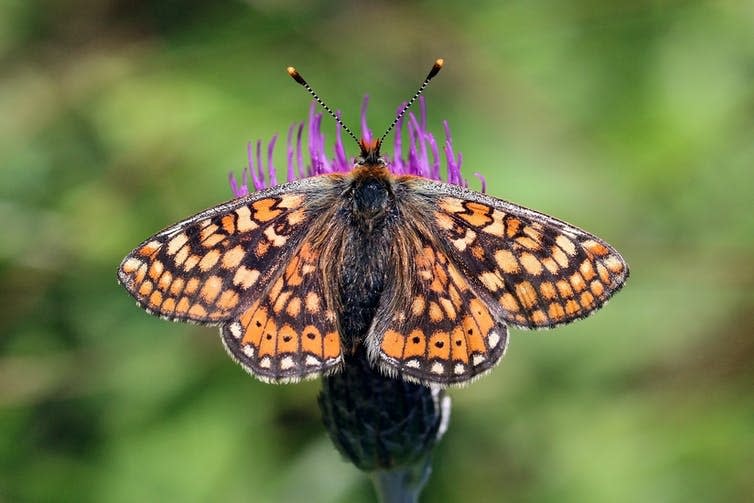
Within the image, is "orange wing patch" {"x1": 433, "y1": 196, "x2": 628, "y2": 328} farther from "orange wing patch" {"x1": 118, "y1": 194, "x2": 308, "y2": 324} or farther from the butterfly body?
"orange wing patch" {"x1": 118, "y1": 194, "x2": 308, "y2": 324}

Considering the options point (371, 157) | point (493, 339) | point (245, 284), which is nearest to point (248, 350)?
point (245, 284)

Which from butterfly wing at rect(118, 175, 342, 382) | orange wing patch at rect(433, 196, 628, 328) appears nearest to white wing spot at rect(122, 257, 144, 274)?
butterfly wing at rect(118, 175, 342, 382)

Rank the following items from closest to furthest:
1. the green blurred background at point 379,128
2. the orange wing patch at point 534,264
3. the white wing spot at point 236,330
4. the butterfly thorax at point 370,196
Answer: the orange wing patch at point 534,264 < the white wing spot at point 236,330 < the butterfly thorax at point 370,196 < the green blurred background at point 379,128

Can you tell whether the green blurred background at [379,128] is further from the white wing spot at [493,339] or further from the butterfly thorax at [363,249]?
the white wing spot at [493,339]

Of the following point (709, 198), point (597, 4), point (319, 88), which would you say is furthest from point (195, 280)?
point (597, 4)

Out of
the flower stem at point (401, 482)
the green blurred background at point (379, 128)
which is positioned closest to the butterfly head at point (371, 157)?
the flower stem at point (401, 482)

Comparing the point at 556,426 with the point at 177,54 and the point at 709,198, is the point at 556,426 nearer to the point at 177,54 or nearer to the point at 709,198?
the point at 709,198
